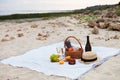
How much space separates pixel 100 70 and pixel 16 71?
6.04 feet

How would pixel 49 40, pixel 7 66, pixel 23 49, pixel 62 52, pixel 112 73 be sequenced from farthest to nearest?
pixel 49 40, pixel 23 49, pixel 62 52, pixel 7 66, pixel 112 73

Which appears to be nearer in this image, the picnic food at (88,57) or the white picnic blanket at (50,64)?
the white picnic blanket at (50,64)

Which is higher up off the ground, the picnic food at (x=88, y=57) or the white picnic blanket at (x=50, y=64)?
the picnic food at (x=88, y=57)

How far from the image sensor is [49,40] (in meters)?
8.77

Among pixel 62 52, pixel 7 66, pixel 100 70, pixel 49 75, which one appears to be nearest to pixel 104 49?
pixel 62 52

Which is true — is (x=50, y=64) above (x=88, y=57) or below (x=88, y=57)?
below

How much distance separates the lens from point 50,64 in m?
5.50

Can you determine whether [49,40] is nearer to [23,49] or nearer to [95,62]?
[23,49]

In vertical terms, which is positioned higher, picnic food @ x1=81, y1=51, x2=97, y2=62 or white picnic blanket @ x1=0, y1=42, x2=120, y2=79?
picnic food @ x1=81, y1=51, x2=97, y2=62

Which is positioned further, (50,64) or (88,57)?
(50,64)

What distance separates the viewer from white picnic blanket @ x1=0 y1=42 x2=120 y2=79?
16.2ft

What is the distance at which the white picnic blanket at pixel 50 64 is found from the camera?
493 centimetres

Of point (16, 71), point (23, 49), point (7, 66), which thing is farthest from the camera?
point (23, 49)

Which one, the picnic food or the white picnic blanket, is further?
the picnic food
